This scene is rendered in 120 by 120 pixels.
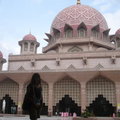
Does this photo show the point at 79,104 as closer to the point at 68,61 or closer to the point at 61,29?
the point at 68,61

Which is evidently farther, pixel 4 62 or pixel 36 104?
pixel 4 62

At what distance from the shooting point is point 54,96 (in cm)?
2289

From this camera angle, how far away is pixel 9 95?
23844 mm

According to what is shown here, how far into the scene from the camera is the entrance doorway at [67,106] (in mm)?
23656

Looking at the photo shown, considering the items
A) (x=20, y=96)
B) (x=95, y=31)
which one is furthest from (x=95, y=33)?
(x=20, y=96)

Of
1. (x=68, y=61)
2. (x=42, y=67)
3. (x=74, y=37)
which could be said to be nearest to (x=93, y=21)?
(x=74, y=37)

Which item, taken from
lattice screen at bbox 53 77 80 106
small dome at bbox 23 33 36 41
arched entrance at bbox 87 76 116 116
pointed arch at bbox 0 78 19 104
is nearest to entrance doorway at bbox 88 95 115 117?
arched entrance at bbox 87 76 116 116

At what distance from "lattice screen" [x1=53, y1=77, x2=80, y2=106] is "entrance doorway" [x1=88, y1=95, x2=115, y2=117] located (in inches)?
91.0

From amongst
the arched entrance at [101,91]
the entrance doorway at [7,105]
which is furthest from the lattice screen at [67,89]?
the entrance doorway at [7,105]

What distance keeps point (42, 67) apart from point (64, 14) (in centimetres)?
927

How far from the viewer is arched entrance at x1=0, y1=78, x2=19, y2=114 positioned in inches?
936

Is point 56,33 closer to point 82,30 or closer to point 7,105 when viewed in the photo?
point 82,30

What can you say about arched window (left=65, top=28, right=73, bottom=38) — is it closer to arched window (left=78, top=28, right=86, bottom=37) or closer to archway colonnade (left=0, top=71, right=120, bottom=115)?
arched window (left=78, top=28, right=86, bottom=37)

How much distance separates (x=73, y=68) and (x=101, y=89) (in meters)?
3.58
